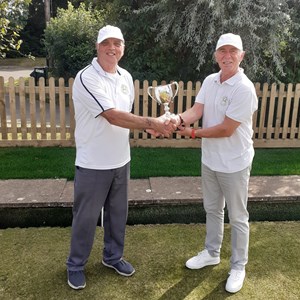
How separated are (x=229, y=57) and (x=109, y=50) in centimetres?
84

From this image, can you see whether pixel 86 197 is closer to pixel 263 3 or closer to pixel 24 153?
pixel 24 153

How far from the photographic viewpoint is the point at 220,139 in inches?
109

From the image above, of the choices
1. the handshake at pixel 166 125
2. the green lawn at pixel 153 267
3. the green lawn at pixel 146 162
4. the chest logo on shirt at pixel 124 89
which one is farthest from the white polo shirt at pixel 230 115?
the green lawn at pixel 146 162

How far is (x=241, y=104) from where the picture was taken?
2.60m

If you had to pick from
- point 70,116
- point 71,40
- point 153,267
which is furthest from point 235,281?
point 71,40

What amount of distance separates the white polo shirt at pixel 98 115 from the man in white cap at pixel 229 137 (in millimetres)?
551

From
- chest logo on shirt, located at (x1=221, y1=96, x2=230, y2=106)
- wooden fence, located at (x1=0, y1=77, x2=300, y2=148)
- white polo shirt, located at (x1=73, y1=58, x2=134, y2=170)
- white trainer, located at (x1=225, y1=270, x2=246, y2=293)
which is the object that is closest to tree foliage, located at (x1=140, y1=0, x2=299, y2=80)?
wooden fence, located at (x1=0, y1=77, x2=300, y2=148)

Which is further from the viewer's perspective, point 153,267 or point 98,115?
point 153,267

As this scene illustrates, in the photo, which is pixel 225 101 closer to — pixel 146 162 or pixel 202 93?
pixel 202 93

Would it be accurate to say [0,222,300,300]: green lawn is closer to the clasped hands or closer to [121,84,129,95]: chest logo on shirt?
the clasped hands

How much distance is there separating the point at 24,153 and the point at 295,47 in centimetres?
571

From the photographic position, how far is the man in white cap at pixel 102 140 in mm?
2604

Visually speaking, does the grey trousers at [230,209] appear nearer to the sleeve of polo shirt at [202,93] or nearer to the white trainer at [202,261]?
the white trainer at [202,261]

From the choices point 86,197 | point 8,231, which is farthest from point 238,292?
point 8,231
